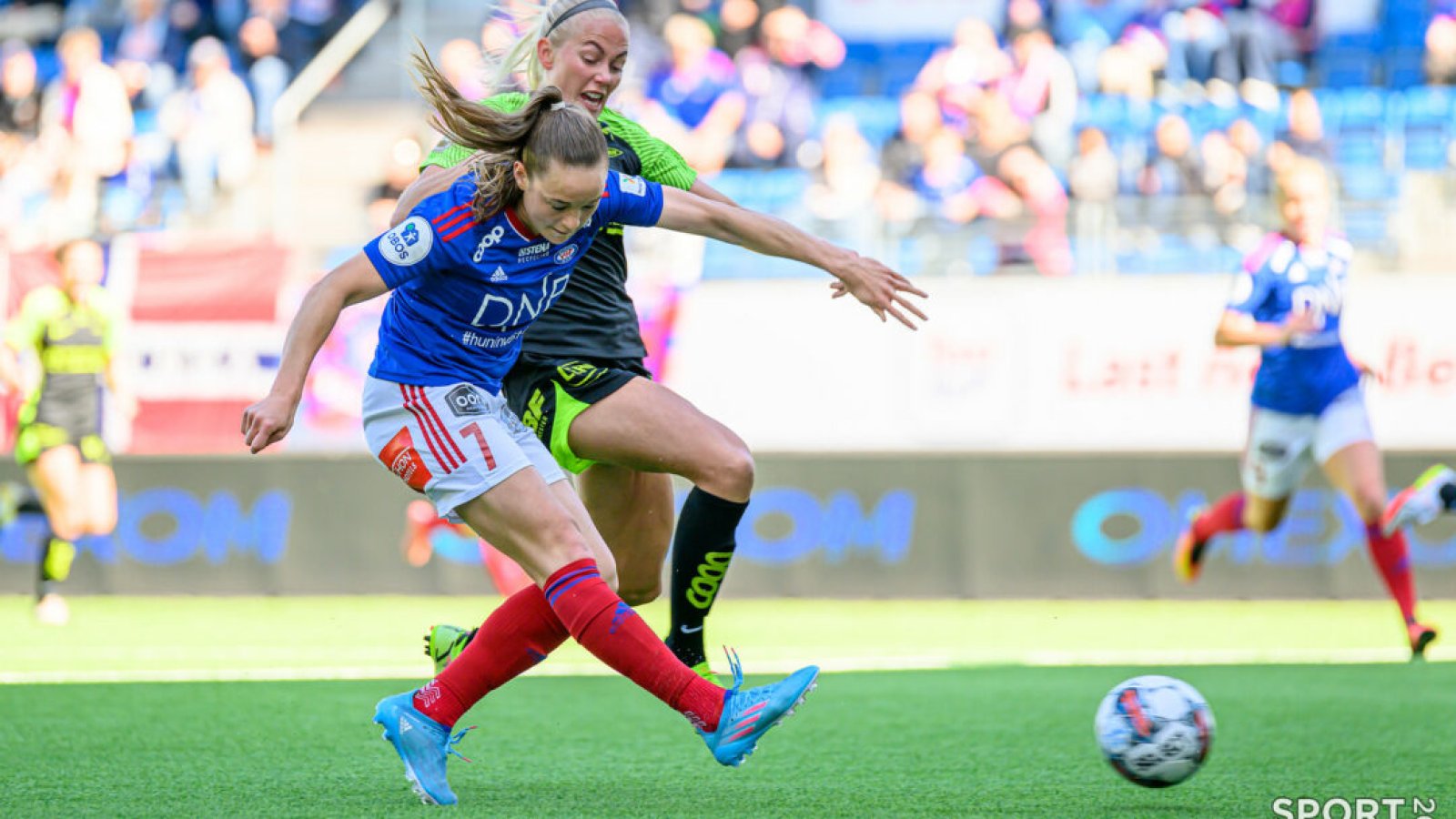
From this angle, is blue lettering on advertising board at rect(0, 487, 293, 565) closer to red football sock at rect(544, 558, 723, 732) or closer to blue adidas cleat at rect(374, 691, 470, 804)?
blue adidas cleat at rect(374, 691, 470, 804)

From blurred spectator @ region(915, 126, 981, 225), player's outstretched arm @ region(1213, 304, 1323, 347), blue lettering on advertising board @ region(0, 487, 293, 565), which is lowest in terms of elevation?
blue lettering on advertising board @ region(0, 487, 293, 565)

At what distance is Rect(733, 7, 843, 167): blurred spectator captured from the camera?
14305 mm

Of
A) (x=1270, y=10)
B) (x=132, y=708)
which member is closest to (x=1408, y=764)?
(x=132, y=708)

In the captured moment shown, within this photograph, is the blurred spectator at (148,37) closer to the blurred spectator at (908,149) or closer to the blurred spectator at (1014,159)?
the blurred spectator at (908,149)

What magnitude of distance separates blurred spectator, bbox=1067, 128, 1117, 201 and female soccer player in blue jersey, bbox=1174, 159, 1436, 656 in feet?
13.3

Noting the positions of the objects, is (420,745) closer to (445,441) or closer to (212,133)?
(445,441)

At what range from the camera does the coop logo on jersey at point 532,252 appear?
467 centimetres

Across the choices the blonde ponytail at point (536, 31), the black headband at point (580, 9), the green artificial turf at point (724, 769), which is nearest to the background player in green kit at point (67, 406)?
the green artificial turf at point (724, 769)

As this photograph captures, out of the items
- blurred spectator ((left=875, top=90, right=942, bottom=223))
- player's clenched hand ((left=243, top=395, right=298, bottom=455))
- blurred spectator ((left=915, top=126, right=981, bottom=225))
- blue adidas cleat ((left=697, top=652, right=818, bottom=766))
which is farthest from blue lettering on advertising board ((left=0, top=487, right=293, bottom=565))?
blue adidas cleat ((left=697, top=652, right=818, bottom=766))

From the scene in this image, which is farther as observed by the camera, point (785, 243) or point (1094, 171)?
point (1094, 171)

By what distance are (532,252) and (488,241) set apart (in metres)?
0.14

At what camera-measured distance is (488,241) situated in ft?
15.1

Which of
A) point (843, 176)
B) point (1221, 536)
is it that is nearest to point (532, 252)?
point (1221, 536)

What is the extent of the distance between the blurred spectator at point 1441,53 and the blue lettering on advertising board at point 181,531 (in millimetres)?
8982
